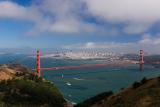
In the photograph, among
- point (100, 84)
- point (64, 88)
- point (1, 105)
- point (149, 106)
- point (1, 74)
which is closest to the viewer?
point (149, 106)

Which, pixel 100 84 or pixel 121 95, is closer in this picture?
pixel 121 95

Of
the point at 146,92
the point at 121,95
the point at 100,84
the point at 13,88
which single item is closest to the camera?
the point at 146,92

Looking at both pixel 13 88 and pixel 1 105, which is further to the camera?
pixel 13 88

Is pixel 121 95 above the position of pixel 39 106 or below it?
above

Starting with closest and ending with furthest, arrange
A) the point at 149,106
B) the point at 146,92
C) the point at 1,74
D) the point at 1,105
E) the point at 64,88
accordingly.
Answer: the point at 149,106
the point at 146,92
the point at 1,105
the point at 1,74
the point at 64,88

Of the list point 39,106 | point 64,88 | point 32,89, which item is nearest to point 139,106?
point 39,106

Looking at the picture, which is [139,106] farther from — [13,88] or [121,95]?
[13,88]

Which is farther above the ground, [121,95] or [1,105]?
[121,95]

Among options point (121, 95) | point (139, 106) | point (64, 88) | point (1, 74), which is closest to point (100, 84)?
point (64, 88)

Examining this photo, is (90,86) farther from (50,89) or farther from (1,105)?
(1,105)
